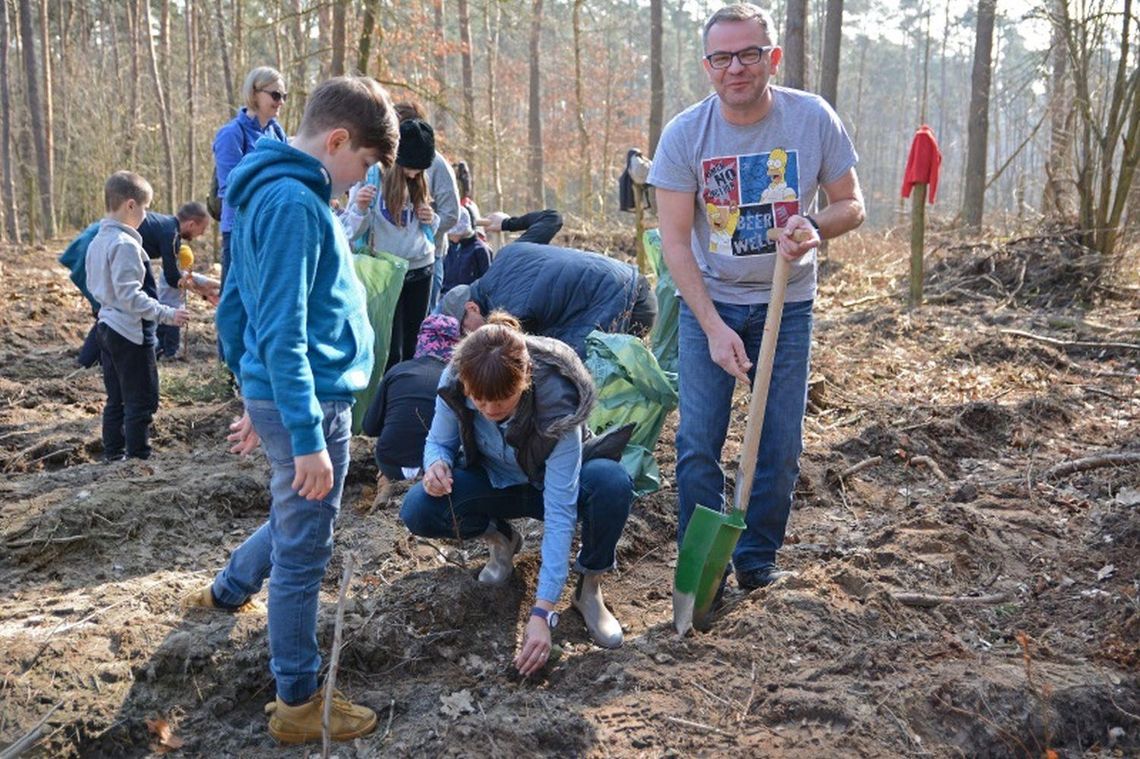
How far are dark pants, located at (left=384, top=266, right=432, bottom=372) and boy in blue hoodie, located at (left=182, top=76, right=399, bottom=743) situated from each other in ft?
9.76

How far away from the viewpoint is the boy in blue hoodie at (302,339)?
235 cm

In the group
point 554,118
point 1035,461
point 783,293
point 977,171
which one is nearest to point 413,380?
point 783,293

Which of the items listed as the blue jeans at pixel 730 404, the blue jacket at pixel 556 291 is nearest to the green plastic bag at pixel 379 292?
the blue jacket at pixel 556 291

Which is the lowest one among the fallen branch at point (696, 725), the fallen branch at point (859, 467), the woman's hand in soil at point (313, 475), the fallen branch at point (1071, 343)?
the fallen branch at point (696, 725)

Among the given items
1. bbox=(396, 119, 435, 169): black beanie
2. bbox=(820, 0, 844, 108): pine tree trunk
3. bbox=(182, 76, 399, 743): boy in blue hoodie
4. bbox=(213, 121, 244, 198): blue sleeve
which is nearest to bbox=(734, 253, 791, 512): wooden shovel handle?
bbox=(182, 76, 399, 743): boy in blue hoodie

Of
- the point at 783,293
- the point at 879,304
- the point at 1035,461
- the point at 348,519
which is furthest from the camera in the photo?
the point at 879,304

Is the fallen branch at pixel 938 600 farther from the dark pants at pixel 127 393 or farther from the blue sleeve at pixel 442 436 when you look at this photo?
the dark pants at pixel 127 393

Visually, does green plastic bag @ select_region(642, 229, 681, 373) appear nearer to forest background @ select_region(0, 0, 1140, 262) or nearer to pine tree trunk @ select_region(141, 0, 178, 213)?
forest background @ select_region(0, 0, 1140, 262)

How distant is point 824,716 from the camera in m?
2.68

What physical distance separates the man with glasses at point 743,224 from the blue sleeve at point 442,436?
0.79 m

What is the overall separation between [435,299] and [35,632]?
3.32 meters

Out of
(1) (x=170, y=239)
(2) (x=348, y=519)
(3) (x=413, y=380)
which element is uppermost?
(1) (x=170, y=239)

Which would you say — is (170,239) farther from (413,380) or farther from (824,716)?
(824,716)

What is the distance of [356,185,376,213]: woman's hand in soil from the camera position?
17.6 feet
